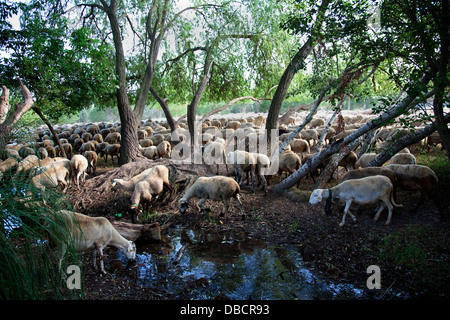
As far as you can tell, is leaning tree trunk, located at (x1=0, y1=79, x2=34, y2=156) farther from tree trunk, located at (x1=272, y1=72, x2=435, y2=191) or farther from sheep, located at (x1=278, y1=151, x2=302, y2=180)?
sheep, located at (x1=278, y1=151, x2=302, y2=180)

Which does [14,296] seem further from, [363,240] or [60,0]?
[60,0]

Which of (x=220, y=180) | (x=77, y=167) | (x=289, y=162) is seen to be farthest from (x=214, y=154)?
(x=77, y=167)

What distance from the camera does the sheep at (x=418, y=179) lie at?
7.19 meters

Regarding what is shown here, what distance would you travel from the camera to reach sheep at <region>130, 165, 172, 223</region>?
8.70 metres

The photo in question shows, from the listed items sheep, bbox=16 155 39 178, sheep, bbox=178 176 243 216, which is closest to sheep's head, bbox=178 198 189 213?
sheep, bbox=178 176 243 216

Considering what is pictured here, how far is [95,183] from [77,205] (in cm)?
Answer: 140

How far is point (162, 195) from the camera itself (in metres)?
10.4

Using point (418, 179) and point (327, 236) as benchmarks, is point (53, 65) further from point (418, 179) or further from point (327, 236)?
point (418, 179)

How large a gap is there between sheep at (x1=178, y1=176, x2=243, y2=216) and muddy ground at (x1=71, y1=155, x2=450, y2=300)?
40cm

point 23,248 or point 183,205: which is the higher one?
point 23,248

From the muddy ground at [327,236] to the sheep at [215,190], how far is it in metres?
0.40

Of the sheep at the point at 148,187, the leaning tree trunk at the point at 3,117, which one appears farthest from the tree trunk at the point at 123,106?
the leaning tree trunk at the point at 3,117

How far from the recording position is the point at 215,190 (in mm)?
8594

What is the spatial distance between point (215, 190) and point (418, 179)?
4.81m
